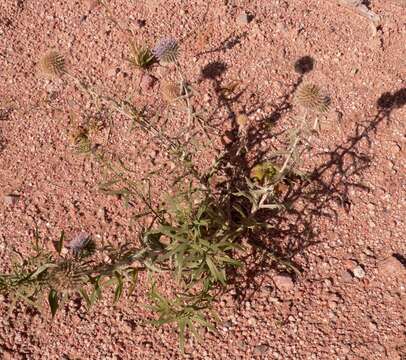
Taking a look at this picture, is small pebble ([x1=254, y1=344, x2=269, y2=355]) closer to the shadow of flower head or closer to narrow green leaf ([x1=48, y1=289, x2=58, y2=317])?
narrow green leaf ([x1=48, y1=289, x2=58, y2=317])

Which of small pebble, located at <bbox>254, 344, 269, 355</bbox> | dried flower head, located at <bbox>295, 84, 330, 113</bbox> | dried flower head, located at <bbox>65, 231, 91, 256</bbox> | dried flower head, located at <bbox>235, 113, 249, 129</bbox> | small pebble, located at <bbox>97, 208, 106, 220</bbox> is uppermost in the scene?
dried flower head, located at <bbox>295, 84, 330, 113</bbox>

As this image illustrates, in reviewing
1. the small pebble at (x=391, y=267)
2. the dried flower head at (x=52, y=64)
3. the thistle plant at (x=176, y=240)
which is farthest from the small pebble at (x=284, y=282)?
the dried flower head at (x=52, y=64)

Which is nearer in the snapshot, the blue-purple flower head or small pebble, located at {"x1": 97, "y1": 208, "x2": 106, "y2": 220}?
the blue-purple flower head

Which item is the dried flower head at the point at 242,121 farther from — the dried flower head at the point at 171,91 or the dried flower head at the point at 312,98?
the dried flower head at the point at 312,98

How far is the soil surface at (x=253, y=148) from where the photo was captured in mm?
4039

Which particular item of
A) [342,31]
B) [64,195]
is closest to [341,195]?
[342,31]

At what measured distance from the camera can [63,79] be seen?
545 cm

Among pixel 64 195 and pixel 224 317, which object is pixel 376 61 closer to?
pixel 224 317

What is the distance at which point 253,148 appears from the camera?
488 cm

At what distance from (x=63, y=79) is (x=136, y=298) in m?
2.68

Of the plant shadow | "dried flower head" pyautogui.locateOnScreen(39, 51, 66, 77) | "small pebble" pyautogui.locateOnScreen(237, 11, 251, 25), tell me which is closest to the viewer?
"dried flower head" pyautogui.locateOnScreen(39, 51, 66, 77)

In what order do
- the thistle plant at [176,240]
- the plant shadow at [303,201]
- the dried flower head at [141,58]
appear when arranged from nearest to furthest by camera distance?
the thistle plant at [176,240] → the plant shadow at [303,201] → the dried flower head at [141,58]

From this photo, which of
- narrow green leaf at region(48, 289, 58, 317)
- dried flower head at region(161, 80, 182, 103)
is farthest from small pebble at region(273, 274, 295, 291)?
dried flower head at region(161, 80, 182, 103)

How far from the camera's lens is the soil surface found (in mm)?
4039
